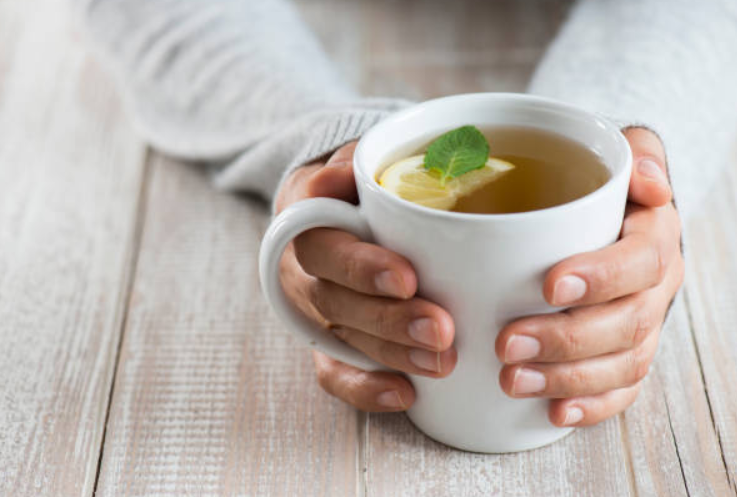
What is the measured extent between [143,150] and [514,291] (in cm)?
56

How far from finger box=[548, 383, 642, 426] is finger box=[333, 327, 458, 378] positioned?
0.08 metres

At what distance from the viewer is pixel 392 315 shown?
500mm

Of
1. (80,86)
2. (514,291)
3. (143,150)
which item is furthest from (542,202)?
(80,86)

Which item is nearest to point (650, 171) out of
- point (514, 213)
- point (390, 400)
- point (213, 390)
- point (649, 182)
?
point (649, 182)

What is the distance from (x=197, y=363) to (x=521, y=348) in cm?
28

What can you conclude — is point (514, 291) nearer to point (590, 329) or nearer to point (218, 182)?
point (590, 329)

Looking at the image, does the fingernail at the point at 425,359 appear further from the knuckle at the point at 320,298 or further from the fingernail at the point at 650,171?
the fingernail at the point at 650,171

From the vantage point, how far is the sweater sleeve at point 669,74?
29.3 inches

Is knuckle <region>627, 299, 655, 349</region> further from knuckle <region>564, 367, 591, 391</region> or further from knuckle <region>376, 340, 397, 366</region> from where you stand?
knuckle <region>376, 340, 397, 366</region>

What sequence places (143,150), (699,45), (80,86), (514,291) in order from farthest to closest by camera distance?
(80,86) < (143,150) < (699,45) < (514,291)

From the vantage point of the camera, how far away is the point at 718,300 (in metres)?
0.67

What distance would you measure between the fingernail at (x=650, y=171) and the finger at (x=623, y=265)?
20 mm

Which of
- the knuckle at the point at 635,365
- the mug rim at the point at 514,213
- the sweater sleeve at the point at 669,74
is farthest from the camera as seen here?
the sweater sleeve at the point at 669,74

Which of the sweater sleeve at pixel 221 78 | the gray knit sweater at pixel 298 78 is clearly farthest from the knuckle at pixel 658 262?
the sweater sleeve at pixel 221 78
